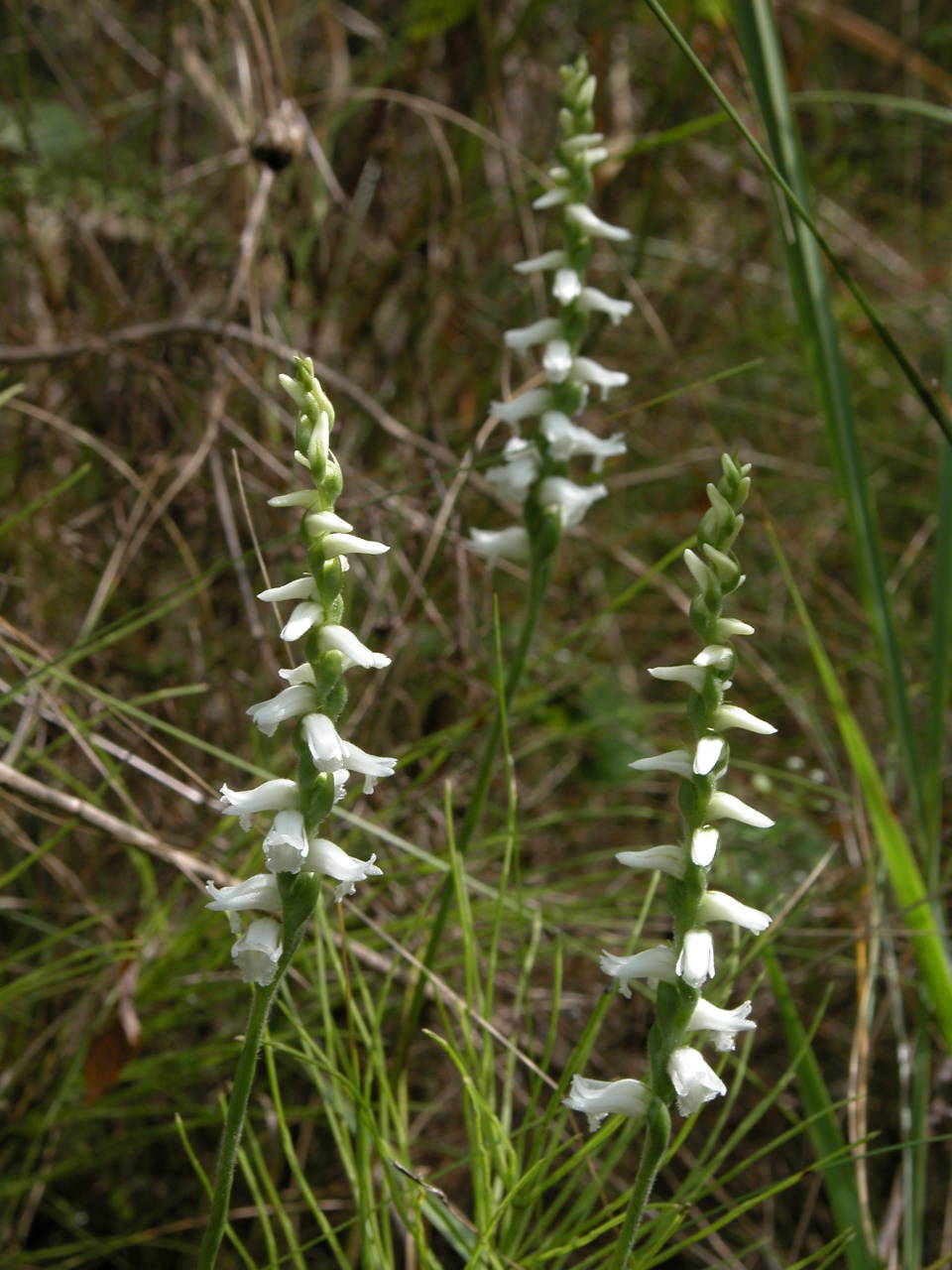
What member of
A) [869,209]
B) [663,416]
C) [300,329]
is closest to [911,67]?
[869,209]

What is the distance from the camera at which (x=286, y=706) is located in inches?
41.5

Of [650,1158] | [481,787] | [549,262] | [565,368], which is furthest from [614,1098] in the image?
[549,262]

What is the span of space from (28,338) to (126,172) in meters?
0.48

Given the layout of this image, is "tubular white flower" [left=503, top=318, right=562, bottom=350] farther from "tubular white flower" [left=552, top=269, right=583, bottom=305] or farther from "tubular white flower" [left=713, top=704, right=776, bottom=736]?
"tubular white flower" [left=713, top=704, right=776, bottom=736]

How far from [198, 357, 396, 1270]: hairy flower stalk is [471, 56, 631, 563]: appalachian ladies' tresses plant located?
1.94ft

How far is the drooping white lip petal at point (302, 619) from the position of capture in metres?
1.02

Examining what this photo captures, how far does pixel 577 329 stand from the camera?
1.68 metres

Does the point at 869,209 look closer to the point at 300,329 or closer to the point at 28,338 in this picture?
the point at 300,329

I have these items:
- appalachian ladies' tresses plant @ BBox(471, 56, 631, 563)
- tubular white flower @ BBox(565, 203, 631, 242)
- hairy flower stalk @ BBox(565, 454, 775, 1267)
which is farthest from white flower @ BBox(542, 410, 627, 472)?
hairy flower stalk @ BBox(565, 454, 775, 1267)

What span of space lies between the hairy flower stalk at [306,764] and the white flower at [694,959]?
9.6 inches

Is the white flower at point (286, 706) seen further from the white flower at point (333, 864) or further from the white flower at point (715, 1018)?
the white flower at point (715, 1018)

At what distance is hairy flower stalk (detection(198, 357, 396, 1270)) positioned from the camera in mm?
1043

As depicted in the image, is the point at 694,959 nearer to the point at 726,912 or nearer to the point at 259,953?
the point at 726,912

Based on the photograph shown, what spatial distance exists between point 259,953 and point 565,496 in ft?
2.47
